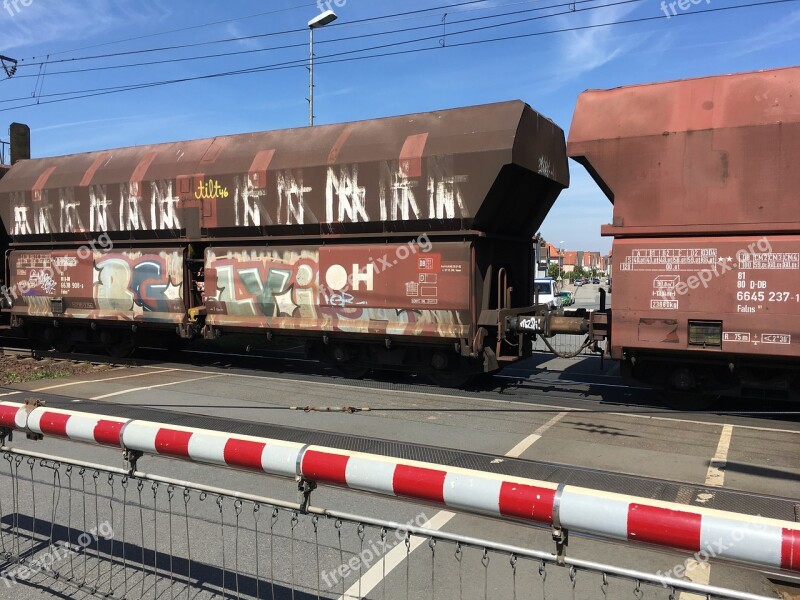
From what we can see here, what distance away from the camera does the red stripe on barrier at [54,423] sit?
3.84 metres

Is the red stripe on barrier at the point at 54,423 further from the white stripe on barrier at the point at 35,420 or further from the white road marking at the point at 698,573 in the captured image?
the white road marking at the point at 698,573

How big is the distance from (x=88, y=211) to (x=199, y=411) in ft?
24.6

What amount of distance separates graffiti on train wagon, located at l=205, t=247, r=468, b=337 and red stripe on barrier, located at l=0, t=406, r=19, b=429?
6.70 metres

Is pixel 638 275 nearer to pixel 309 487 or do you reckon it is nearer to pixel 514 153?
pixel 514 153

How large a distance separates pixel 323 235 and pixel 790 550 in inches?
376

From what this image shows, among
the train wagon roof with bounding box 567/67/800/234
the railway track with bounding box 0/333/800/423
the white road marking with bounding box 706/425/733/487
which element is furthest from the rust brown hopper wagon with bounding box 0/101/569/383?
the white road marking with bounding box 706/425/733/487

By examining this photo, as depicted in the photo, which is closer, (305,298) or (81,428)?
(81,428)

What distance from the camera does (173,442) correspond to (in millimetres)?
3463

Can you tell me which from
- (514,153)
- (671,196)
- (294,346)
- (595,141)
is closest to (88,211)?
(294,346)

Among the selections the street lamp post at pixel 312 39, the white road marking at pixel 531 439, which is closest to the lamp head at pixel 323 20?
the street lamp post at pixel 312 39

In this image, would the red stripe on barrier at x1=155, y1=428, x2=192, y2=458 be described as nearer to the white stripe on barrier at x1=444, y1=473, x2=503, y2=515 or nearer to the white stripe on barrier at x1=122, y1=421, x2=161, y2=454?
the white stripe on barrier at x1=122, y1=421, x2=161, y2=454

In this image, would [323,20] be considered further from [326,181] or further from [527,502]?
[527,502]

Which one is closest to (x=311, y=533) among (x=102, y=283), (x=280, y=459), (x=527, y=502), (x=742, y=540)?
(x=280, y=459)

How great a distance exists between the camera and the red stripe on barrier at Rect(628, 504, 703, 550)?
228 centimetres
